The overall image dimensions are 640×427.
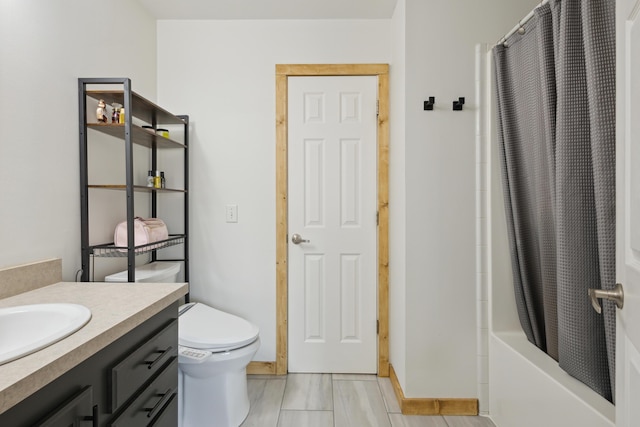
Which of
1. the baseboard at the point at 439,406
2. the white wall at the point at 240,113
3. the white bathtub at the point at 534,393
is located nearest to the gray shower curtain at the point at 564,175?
the white bathtub at the point at 534,393

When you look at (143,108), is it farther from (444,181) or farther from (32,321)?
(444,181)

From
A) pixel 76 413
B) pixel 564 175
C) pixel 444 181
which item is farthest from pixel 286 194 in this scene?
pixel 76 413

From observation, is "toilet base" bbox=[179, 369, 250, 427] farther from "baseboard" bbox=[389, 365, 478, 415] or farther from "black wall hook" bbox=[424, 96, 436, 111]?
"black wall hook" bbox=[424, 96, 436, 111]

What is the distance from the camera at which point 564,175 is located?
1.16 meters

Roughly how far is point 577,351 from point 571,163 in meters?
0.66

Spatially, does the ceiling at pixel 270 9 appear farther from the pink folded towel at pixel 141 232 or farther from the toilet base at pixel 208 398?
the toilet base at pixel 208 398

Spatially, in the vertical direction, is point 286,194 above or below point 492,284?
above

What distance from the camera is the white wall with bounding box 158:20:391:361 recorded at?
2.16m

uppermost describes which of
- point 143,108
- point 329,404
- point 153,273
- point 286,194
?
point 143,108

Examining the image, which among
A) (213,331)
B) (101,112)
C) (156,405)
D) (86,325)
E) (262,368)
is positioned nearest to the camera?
(86,325)

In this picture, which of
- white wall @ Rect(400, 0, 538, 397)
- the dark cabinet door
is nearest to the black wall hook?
white wall @ Rect(400, 0, 538, 397)

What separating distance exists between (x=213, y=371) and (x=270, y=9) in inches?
82.2
